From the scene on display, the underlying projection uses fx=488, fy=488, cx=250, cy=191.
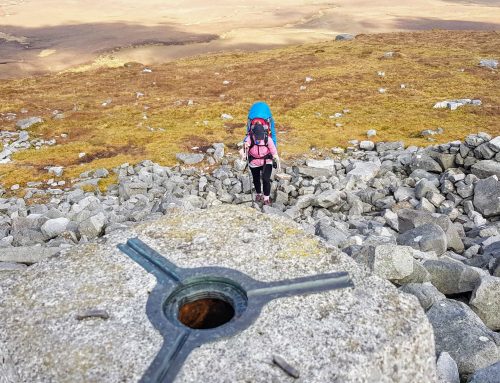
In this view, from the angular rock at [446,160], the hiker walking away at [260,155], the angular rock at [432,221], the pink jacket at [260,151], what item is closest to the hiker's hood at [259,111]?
the hiker walking away at [260,155]

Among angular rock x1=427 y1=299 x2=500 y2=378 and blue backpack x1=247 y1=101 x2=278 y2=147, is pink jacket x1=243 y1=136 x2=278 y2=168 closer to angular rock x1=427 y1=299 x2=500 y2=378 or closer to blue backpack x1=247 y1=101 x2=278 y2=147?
blue backpack x1=247 y1=101 x2=278 y2=147

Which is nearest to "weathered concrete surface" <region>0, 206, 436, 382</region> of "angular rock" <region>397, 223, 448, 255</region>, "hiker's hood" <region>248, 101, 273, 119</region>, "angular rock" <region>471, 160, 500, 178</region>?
"angular rock" <region>397, 223, 448, 255</region>

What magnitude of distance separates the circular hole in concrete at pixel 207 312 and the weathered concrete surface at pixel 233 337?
13.5 inches

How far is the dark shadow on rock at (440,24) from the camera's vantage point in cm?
4278

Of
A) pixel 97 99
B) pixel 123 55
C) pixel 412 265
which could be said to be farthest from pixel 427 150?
pixel 123 55

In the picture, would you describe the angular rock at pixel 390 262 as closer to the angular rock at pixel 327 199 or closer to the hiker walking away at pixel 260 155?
the hiker walking away at pixel 260 155

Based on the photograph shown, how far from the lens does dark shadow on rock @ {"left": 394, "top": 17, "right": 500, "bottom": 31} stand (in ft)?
140

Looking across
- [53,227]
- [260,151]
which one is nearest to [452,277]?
[260,151]

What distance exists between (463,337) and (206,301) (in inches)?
93.8

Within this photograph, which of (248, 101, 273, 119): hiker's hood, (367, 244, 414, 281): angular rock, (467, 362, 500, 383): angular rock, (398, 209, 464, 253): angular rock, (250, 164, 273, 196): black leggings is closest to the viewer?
(467, 362, 500, 383): angular rock

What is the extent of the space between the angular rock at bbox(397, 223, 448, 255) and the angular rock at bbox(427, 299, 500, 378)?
1942 mm

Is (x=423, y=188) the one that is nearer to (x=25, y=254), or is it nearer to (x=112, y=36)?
(x=25, y=254)

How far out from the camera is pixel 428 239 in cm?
684

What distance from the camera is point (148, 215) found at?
27.7ft
